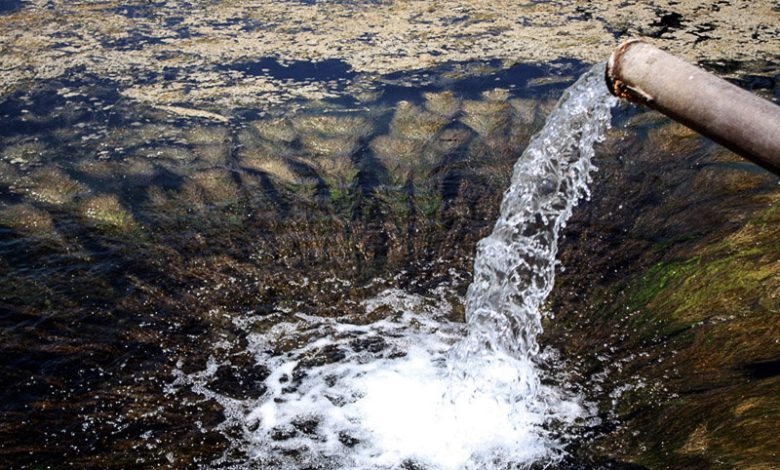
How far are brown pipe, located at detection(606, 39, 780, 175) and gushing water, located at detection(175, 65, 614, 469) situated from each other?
130 centimetres

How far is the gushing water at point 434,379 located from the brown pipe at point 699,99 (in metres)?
1.30

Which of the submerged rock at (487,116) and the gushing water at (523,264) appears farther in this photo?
the submerged rock at (487,116)

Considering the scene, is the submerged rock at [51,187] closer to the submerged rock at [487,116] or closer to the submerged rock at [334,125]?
the submerged rock at [334,125]

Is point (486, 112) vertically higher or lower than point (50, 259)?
higher

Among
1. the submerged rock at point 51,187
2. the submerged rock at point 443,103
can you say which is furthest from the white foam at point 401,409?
the submerged rock at point 443,103

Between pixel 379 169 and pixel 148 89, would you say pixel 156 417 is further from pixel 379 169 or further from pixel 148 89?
pixel 148 89

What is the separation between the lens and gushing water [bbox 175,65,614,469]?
2367 millimetres

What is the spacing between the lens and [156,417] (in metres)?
2.42

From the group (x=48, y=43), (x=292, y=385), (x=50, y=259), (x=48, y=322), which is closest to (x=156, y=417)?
(x=292, y=385)

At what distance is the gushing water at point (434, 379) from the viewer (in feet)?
7.77

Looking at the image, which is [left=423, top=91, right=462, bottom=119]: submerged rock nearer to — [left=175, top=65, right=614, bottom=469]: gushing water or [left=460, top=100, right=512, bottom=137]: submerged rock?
[left=460, top=100, right=512, bottom=137]: submerged rock

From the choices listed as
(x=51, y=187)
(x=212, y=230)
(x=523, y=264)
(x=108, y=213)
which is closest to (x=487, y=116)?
(x=523, y=264)

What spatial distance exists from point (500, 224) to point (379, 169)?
3.36ft

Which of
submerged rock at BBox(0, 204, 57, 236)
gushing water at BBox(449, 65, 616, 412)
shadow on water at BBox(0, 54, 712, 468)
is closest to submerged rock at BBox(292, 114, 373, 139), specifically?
shadow on water at BBox(0, 54, 712, 468)
